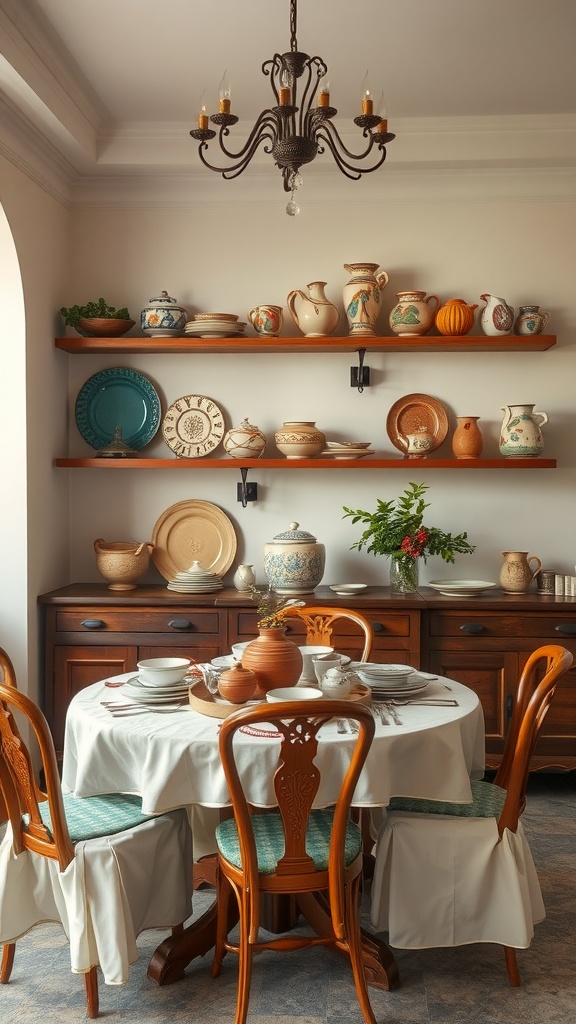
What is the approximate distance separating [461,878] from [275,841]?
0.54 meters

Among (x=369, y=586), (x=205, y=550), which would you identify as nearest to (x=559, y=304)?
(x=369, y=586)

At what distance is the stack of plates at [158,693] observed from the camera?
103 inches

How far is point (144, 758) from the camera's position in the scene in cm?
235

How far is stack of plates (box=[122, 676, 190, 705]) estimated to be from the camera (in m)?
2.61

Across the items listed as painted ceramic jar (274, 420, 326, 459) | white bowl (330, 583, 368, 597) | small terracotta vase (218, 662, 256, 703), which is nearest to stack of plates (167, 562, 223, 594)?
white bowl (330, 583, 368, 597)

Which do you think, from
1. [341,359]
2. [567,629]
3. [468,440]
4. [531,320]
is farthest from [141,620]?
[531,320]

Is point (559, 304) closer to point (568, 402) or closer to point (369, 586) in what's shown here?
point (568, 402)

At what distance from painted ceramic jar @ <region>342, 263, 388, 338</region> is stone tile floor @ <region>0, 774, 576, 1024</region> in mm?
2651

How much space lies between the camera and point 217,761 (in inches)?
89.8

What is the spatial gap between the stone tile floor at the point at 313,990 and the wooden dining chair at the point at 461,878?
0.40 feet

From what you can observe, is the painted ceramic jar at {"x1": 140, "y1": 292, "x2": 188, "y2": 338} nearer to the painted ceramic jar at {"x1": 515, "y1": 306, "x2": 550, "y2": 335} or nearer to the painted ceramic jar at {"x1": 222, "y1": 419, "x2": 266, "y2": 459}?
the painted ceramic jar at {"x1": 222, "y1": 419, "x2": 266, "y2": 459}

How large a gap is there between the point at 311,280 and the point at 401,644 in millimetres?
1823

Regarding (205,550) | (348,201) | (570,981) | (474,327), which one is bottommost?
(570,981)

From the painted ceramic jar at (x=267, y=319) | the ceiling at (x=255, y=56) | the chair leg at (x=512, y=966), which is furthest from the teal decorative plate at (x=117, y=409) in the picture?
the chair leg at (x=512, y=966)
